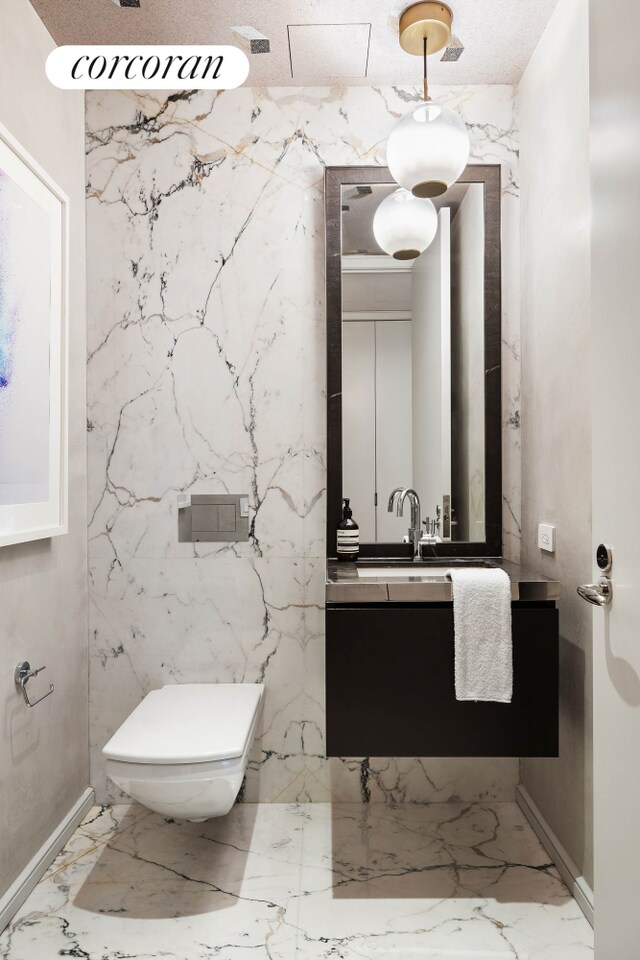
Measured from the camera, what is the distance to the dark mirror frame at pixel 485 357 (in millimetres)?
2258

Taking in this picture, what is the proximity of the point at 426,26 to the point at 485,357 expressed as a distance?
0.99 meters

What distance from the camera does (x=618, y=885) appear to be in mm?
1113

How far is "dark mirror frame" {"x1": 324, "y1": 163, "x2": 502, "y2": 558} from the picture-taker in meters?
2.26

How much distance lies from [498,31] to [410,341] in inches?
36.8

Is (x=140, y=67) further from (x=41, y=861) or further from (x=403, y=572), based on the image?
(x=41, y=861)

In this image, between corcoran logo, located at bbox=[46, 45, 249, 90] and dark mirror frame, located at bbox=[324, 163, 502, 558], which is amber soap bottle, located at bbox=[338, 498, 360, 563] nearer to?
dark mirror frame, located at bbox=[324, 163, 502, 558]

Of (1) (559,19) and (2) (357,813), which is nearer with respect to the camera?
(1) (559,19)

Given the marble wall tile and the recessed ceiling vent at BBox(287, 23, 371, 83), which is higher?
the recessed ceiling vent at BBox(287, 23, 371, 83)

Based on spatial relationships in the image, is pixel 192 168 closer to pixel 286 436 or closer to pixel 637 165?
pixel 286 436

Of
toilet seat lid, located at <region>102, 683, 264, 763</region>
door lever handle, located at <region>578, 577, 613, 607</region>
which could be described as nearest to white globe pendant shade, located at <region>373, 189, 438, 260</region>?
door lever handle, located at <region>578, 577, 613, 607</region>

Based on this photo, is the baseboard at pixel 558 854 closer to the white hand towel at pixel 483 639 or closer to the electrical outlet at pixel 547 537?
the white hand towel at pixel 483 639

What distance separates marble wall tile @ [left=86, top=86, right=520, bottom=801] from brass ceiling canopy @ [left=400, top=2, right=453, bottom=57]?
306mm

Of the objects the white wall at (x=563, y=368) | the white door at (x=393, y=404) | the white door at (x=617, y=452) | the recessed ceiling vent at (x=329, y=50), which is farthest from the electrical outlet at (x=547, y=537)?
the recessed ceiling vent at (x=329, y=50)

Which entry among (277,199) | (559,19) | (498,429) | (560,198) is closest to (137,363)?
(277,199)
